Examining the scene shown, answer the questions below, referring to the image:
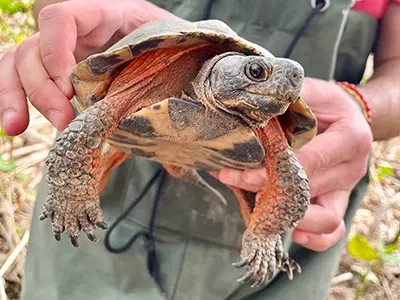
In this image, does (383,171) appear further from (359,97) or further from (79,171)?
(79,171)

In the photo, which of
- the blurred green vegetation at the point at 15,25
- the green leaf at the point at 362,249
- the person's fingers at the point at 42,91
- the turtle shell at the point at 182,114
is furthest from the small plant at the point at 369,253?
the blurred green vegetation at the point at 15,25

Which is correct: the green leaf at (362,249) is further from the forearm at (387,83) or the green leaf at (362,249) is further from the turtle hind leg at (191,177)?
the turtle hind leg at (191,177)

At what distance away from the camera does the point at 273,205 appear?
0.92 metres

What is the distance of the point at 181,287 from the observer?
130 centimetres

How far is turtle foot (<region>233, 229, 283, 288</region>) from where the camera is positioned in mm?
911

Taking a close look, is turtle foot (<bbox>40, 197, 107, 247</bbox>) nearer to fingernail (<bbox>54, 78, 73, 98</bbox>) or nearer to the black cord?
fingernail (<bbox>54, 78, 73, 98</bbox>)

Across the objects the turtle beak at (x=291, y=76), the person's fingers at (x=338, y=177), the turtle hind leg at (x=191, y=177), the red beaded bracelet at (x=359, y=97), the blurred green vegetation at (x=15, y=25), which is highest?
the turtle beak at (x=291, y=76)

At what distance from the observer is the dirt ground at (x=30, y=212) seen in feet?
5.41

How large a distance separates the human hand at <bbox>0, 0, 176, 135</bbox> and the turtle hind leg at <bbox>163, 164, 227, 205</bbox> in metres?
0.29

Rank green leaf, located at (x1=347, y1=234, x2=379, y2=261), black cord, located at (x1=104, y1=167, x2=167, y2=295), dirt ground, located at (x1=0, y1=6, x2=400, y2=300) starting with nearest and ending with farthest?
black cord, located at (x1=104, y1=167, x2=167, y2=295) < green leaf, located at (x1=347, y1=234, x2=379, y2=261) < dirt ground, located at (x1=0, y1=6, x2=400, y2=300)

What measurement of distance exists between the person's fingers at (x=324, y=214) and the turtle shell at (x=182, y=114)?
0.21 metres

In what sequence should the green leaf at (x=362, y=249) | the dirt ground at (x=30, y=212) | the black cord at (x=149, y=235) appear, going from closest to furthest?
the black cord at (x=149, y=235)
the green leaf at (x=362, y=249)
the dirt ground at (x=30, y=212)

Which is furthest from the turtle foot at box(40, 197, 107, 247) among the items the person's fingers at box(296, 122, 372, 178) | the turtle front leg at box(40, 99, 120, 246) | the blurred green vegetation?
the blurred green vegetation

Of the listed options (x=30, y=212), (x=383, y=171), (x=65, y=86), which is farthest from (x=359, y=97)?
(x=30, y=212)
